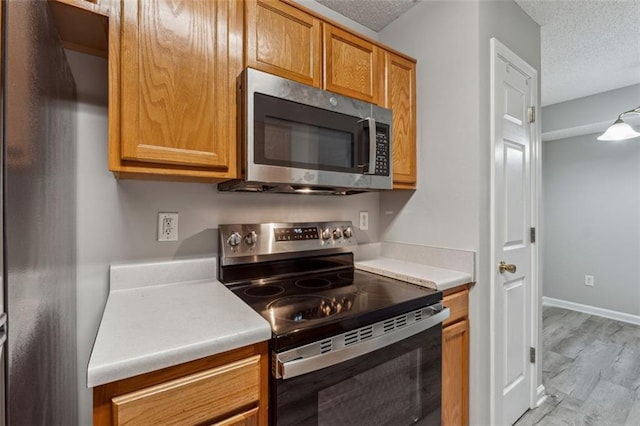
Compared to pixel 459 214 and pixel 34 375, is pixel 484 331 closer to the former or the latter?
pixel 459 214

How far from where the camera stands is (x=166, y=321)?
0.92 metres

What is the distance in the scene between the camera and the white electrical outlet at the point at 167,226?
1308 millimetres

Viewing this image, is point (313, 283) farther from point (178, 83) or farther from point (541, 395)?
point (541, 395)

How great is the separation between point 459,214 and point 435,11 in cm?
115

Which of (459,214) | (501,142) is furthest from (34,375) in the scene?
(501,142)

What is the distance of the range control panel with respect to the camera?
4.53 feet

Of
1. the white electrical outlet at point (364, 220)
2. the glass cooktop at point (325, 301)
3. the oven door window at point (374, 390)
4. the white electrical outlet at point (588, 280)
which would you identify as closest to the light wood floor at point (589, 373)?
the white electrical outlet at point (588, 280)

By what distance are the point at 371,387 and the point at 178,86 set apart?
A: 126 cm

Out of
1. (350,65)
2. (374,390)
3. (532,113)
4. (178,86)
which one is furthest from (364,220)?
(178,86)

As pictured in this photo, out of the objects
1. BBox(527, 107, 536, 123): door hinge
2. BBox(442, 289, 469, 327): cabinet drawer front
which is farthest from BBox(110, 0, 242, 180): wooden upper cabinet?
BBox(527, 107, 536, 123): door hinge

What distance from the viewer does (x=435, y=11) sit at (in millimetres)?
1692

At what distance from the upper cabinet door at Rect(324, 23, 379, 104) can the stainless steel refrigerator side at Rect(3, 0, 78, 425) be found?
1016mm

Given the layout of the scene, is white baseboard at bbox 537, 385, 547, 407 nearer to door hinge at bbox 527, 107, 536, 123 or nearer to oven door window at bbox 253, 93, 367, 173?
door hinge at bbox 527, 107, 536, 123

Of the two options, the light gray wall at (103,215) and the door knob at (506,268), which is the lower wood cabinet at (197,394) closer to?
the light gray wall at (103,215)
